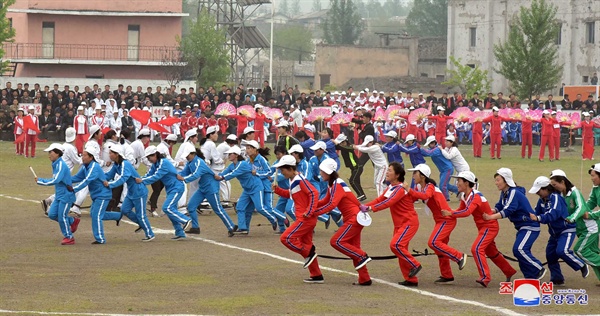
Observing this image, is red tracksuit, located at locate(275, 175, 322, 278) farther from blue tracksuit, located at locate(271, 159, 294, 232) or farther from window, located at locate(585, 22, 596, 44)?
window, located at locate(585, 22, 596, 44)

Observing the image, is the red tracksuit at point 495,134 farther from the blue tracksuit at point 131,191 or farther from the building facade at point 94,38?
the building facade at point 94,38

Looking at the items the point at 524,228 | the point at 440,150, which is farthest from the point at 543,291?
the point at 440,150

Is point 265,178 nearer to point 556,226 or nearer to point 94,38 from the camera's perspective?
point 556,226

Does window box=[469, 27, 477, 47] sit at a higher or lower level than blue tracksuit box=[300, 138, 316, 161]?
higher

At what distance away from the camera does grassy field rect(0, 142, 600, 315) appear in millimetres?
12406

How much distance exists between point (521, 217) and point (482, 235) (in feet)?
1.70

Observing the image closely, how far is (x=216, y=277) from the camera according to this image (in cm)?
1448

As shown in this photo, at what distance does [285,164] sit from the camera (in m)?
14.7

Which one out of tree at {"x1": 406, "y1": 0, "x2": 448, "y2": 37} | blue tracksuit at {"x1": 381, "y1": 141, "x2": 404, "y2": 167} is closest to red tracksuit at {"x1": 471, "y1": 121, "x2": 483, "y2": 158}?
blue tracksuit at {"x1": 381, "y1": 141, "x2": 404, "y2": 167}

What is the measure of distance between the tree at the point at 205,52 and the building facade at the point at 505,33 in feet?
50.0

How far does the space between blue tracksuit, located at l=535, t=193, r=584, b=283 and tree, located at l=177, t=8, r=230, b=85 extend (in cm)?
4693

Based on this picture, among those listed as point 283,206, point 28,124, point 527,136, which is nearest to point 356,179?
point 283,206

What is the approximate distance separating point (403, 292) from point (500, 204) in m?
1.68

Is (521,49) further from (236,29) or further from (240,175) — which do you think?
(240,175)
